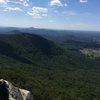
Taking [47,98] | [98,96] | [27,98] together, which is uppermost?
[27,98]

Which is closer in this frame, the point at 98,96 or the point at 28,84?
the point at 28,84

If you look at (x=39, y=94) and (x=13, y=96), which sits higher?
(x=13, y=96)

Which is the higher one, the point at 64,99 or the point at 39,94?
the point at 39,94

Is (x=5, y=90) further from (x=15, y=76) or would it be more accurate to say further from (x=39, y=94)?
(x=15, y=76)

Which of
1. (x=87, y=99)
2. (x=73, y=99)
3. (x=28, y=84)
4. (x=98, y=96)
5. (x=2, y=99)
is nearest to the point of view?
(x=2, y=99)

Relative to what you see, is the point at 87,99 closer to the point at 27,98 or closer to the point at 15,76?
the point at 15,76

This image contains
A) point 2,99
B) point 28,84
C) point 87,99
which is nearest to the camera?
point 2,99

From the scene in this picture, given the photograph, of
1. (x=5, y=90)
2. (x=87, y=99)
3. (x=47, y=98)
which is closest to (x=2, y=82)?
(x=5, y=90)

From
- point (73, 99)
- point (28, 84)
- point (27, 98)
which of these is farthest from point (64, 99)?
point (27, 98)

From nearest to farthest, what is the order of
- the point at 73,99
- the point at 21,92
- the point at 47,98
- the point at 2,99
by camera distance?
the point at 2,99 < the point at 21,92 < the point at 47,98 < the point at 73,99
